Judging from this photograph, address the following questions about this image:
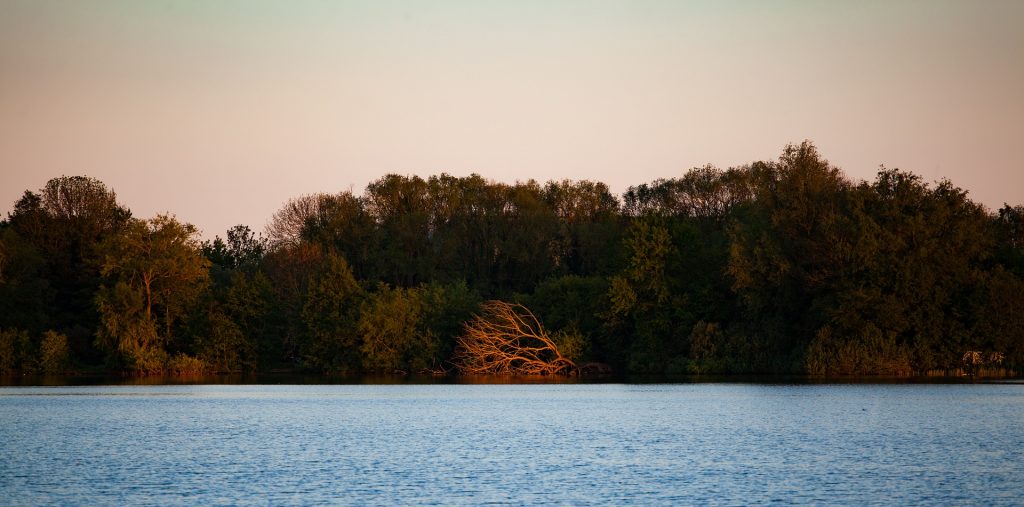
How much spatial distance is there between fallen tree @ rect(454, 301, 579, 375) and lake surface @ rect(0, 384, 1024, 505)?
25.1m

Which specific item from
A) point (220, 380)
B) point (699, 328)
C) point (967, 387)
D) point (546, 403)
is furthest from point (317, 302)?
point (967, 387)

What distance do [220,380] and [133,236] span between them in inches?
637

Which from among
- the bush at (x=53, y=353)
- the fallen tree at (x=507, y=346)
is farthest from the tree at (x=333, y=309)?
the bush at (x=53, y=353)

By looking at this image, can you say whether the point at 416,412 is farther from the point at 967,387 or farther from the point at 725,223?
the point at 725,223

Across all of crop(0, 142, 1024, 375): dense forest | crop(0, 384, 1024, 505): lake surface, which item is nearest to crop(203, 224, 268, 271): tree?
crop(0, 142, 1024, 375): dense forest

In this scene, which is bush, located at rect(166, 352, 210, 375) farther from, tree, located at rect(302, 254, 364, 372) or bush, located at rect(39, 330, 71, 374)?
tree, located at rect(302, 254, 364, 372)

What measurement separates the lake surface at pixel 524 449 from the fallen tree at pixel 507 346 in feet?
82.4

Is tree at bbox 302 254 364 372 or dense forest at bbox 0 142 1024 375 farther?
tree at bbox 302 254 364 372

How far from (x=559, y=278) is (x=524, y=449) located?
214ft

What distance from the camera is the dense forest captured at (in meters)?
81.1

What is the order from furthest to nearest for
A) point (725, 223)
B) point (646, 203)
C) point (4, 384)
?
point (646, 203), point (725, 223), point (4, 384)

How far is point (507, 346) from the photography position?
309 ft

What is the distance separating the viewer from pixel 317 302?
331 feet

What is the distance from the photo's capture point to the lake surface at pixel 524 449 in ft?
92.6
